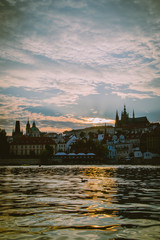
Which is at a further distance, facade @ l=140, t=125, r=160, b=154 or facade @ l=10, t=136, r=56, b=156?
facade @ l=10, t=136, r=56, b=156

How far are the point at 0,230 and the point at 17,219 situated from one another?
156 cm

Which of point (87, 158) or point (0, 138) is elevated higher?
point (0, 138)

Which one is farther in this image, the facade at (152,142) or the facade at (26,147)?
the facade at (26,147)

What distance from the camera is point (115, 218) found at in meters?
9.78

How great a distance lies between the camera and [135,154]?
151 m

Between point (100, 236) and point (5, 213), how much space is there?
470cm

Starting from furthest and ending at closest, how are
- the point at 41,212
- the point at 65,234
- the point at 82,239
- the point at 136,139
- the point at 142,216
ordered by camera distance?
the point at 136,139, the point at 41,212, the point at 142,216, the point at 65,234, the point at 82,239

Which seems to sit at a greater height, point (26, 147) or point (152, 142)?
point (152, 142)

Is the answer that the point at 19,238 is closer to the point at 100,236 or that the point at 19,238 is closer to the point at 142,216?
the point at 100,236

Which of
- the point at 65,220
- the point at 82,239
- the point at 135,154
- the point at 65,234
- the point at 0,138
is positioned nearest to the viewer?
the point at 82,239

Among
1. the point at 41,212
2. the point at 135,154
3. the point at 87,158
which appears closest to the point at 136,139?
the point at 135,154

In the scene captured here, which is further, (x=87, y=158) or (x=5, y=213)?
(x=87, y=158)

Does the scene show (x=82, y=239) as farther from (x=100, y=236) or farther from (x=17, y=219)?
(x=17, y=219)

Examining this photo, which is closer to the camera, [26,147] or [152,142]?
[26,147]
